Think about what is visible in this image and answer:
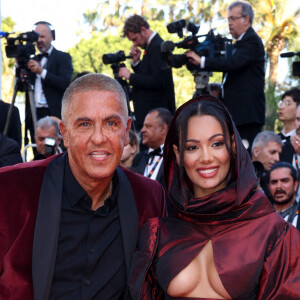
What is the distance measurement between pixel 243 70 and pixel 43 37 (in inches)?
104

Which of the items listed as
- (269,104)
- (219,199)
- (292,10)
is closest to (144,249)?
(219,199)

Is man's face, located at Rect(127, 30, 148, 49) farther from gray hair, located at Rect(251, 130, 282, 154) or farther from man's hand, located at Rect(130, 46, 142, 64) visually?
gray hair, located at Rect(251, 130, 282, 154)

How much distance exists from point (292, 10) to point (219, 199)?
2094 centimetres

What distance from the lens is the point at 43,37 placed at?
7742mm

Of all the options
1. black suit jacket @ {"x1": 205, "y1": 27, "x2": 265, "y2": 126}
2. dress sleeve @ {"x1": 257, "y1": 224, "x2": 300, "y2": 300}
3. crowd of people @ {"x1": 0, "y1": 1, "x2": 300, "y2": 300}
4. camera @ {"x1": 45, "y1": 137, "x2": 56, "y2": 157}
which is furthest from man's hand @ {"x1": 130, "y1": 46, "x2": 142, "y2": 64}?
dress sleeve @ {"x1": 257, "y1": 224, "x2": 300, "y2": 300}

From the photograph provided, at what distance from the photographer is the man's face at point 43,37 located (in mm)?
7730

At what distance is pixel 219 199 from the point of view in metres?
2.99

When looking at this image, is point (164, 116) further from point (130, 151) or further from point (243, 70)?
point (243, 70)

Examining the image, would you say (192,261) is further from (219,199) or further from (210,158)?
(210,158)

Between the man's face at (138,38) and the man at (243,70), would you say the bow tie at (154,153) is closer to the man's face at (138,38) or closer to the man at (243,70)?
the man at (243,70)

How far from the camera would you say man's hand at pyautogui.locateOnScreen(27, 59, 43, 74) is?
23.9ft

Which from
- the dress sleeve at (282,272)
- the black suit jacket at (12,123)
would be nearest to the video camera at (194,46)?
the black suit jacket at (12,123)

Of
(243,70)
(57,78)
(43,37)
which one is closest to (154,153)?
(243,70)

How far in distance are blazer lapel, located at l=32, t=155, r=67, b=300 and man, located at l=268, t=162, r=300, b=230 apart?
2753mm
